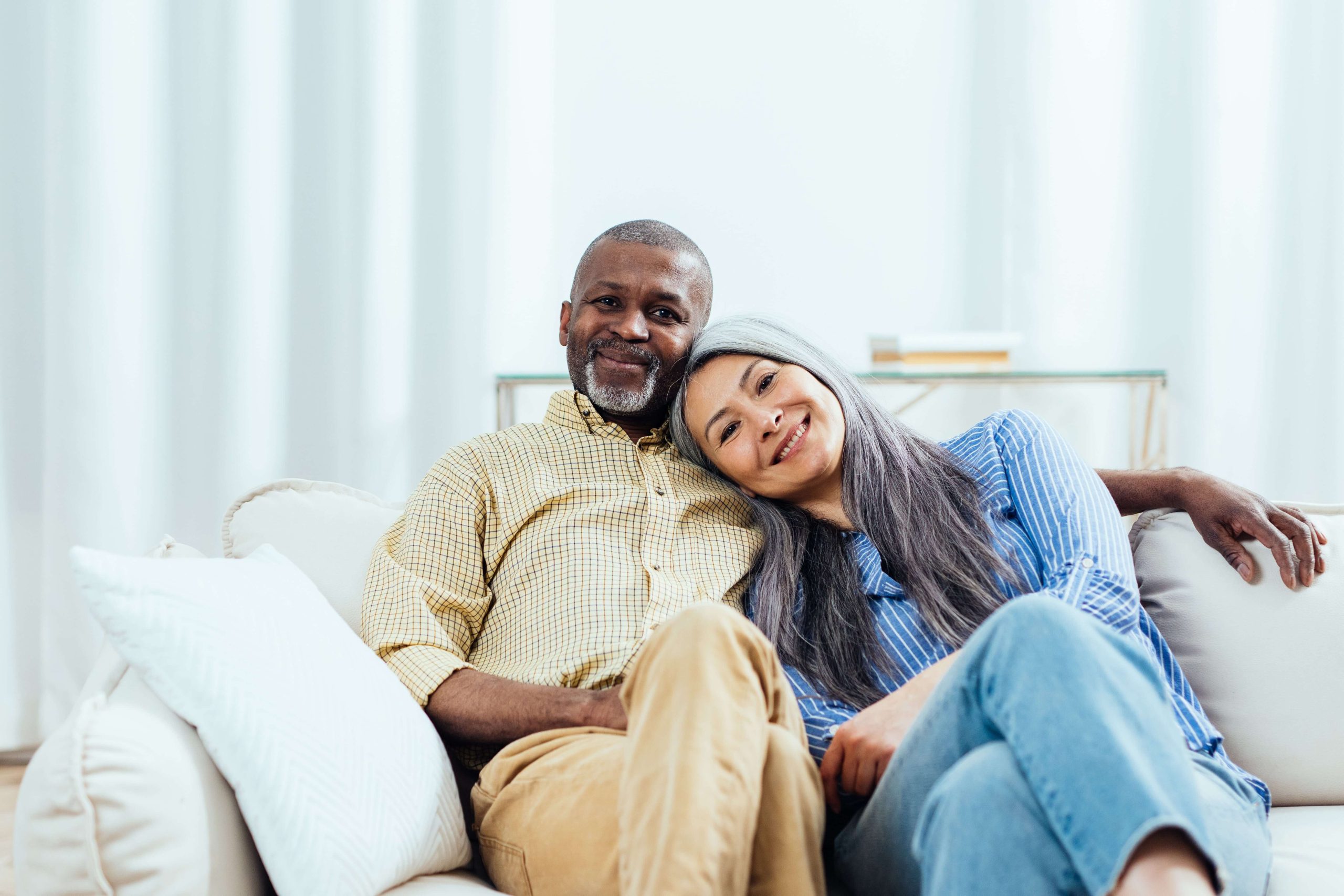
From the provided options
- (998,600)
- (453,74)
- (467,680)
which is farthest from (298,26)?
(998,600)

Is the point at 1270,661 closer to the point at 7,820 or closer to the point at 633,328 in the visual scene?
the point at 633,328

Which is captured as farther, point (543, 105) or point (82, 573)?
point (543, 105)

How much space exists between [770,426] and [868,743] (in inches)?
19.3

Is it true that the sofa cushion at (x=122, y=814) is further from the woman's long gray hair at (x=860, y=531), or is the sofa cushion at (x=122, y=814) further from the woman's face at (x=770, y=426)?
the woman's face at (x=770, y=426)

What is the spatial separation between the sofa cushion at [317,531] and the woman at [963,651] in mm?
483

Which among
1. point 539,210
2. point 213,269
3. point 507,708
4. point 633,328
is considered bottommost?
point 507,708

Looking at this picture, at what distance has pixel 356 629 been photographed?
1395mm

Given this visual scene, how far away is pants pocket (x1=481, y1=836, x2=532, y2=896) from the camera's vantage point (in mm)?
1059

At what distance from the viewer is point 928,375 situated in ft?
7.29

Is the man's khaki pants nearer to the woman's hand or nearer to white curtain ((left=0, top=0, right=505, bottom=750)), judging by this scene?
the woman's hand

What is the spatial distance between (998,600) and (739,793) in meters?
0.56

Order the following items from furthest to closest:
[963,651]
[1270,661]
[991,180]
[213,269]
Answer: [991,180] < [213,269] < [1270,661] < [963,651]

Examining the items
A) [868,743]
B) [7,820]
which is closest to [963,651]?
[868,743]

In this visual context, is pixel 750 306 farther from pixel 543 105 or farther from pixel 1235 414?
pixel 1235 414
